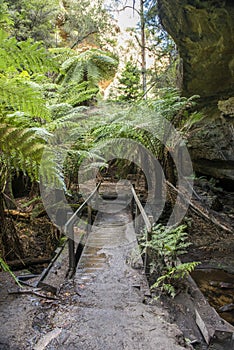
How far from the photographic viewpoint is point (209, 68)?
6879 mm

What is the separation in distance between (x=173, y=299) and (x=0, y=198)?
2.01 meters

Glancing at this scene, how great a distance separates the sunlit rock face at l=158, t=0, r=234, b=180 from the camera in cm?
611

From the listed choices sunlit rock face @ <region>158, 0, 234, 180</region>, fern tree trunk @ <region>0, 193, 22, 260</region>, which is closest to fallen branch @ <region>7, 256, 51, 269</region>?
fern tree trunk @ <region>0, 193, 22, 260</region>

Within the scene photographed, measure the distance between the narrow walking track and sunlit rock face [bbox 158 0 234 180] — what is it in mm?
3823

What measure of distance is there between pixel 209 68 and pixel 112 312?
258 inches

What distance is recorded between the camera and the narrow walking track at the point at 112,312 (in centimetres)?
178

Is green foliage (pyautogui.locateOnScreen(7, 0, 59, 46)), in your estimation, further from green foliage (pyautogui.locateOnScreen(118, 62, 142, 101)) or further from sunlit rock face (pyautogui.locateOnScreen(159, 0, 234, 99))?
sunlit rock face (pyautogui.locateOnScreen(159, 0, 234, 99))

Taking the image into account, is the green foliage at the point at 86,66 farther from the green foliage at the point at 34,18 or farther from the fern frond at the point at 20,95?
the fern frond at the point at 20,95

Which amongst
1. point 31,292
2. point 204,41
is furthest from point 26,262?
point 204,41

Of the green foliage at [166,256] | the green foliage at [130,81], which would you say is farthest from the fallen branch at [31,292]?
the green foliage at [130,81]

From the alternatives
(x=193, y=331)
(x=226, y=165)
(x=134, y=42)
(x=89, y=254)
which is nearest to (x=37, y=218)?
(x=89, y=254)

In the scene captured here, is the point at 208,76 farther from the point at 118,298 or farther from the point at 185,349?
the point at 185,349

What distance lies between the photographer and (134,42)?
11898mm

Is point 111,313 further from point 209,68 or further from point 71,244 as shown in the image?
point 209,68
